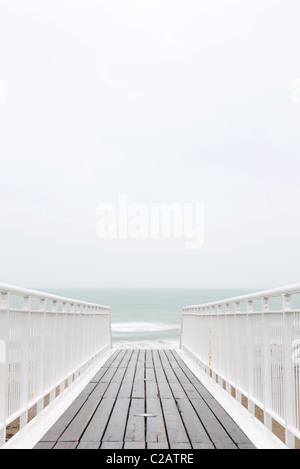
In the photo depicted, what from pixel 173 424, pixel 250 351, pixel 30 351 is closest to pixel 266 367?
pixel 250 351

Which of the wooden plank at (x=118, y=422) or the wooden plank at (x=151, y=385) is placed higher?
the wooden plank at (x=118, y=422)

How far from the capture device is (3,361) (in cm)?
431

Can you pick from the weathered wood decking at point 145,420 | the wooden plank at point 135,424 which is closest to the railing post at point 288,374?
the weathered wood decking at point 145,420

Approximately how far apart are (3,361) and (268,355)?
2.25 m

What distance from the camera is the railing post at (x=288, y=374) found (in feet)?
13.5

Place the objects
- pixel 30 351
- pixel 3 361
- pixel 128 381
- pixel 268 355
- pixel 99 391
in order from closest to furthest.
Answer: pixel 3 361
pixel 268 355
pixel 30 351
pixel 99 391
pixel 128 381

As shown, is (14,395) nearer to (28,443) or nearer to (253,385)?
(28,443)

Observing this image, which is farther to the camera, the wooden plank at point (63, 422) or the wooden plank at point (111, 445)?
the wooden plank at point (63, 422)

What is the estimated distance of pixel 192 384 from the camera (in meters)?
9.01

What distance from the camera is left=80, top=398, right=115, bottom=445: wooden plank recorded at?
16.1ft

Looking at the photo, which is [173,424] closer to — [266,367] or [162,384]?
[266,367]

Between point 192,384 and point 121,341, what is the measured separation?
1659 inches

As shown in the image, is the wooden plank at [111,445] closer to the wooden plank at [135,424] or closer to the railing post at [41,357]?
the wooden plank at [135,424]
